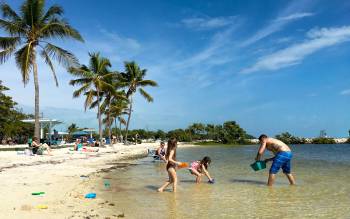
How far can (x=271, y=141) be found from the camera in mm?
12008

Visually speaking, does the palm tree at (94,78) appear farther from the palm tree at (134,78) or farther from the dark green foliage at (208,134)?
the dark green foliage at (208,134)

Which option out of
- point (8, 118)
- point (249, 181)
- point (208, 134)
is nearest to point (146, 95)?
point (8, 118)

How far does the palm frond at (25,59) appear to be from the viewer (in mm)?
24922

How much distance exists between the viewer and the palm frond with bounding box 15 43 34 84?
24.9m

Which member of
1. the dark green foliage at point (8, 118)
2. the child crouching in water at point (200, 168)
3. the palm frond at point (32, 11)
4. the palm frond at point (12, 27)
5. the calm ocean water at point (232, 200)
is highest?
the palm frond at point (32, 11)

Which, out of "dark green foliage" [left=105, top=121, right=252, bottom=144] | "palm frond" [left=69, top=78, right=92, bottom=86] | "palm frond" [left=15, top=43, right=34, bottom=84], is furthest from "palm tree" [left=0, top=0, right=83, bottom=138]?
"dark green foliage" [left=105, top=121, right=252, bottom=144]

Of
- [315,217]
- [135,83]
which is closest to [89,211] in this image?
[315,217]

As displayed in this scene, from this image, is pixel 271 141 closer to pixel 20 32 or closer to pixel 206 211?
pixel 206 211

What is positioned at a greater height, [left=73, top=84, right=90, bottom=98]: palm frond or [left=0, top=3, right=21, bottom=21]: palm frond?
[left=0, top=3, right=21, bottom=21]: palm frond

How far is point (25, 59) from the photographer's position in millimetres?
25094

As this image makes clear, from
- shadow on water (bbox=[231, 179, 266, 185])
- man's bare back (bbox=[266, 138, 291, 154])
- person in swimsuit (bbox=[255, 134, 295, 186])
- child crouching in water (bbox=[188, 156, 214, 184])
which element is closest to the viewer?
person in swimsuit (bbox=[255, 134, 295, 186])

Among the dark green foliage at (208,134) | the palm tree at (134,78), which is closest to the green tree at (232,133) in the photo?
the dark green foliage at (208,134)

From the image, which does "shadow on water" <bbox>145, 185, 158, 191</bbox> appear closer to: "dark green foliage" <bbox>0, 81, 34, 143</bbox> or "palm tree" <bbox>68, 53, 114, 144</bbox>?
"palm tree" <bbox>68, 53, 114, 144</bbox>

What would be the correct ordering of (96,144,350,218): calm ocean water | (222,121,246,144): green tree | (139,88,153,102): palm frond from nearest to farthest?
(96,144,350,218): calm ocean water, (139,88,153,102): palm frond, (222,121,246,144): green tree
